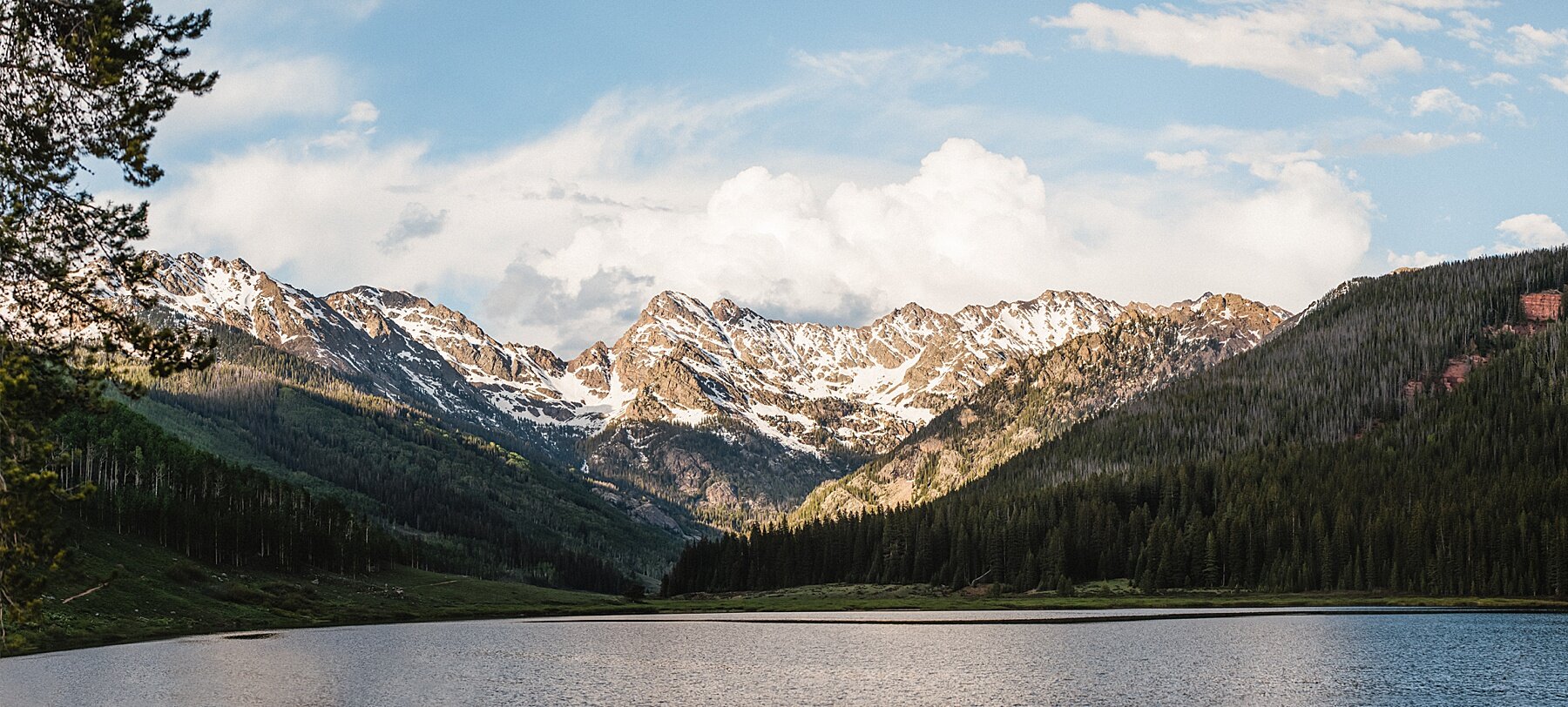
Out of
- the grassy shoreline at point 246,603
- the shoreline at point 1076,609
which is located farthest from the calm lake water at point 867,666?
the grassy shoreline at point 246,603

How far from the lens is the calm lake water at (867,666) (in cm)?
7050

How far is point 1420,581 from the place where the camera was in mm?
178250

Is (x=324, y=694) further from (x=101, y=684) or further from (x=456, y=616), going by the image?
(x=456, y=616)

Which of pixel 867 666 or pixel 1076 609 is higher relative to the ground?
pixel 867 666

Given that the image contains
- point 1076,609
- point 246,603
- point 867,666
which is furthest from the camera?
point 1076,609

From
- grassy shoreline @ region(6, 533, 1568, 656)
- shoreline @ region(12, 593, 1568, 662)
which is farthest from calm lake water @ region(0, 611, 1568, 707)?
grassy shoreline @ region(6, 533, 1568, 656)

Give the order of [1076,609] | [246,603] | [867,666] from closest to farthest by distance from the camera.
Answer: [867,666] < [246,603] < [1076,609]

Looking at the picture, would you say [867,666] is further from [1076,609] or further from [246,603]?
[246,603]

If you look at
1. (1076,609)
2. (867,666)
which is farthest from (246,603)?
(1076,609)

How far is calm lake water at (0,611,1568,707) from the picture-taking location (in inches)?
2776

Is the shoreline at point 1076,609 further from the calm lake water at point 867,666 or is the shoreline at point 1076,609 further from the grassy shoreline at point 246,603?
the calm lake water at point 867,666

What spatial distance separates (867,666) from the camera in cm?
9112

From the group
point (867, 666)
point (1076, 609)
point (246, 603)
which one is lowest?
point (246, 603)

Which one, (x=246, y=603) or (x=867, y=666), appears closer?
(x=867, y=666)
